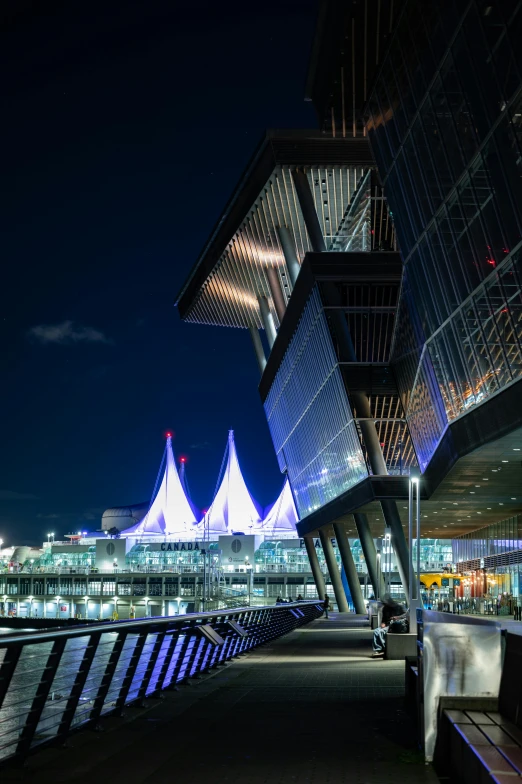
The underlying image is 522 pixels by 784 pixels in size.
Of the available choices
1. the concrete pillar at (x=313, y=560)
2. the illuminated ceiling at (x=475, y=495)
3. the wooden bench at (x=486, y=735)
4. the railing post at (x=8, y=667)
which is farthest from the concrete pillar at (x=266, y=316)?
the railing post at (x=8, y=667)

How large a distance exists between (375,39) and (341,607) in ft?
176

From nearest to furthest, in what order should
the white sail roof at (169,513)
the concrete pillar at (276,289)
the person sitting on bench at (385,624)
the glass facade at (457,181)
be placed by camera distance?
the glass facade at (457,181), the person sitting on bench at (385,624), the concrete pillar at (276,289), the white sail roof at (169,513)

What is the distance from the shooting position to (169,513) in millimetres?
158000

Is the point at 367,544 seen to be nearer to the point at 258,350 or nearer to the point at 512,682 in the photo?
the point at 258,350

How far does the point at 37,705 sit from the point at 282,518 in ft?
441

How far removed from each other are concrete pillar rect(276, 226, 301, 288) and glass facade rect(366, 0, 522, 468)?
28.3 meters

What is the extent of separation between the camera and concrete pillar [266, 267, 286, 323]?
70.4m

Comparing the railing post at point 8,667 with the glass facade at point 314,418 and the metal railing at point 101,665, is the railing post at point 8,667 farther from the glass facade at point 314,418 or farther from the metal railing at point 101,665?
the glass facade at point 314,418

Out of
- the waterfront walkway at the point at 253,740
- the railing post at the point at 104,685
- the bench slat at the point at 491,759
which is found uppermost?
the railing post at the point at 104,685

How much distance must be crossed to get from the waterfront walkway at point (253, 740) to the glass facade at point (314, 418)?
37329 mm

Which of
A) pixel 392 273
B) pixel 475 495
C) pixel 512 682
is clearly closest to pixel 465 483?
pixel 475 495

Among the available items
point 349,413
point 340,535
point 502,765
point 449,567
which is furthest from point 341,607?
point 502,765

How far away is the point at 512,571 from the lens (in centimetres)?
5991

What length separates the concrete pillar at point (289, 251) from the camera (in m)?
62.5
